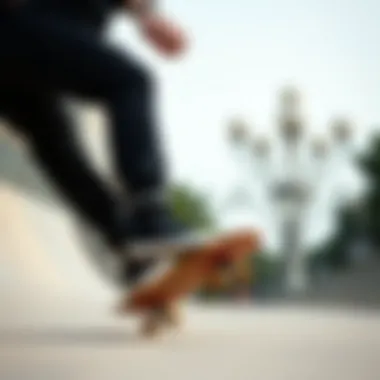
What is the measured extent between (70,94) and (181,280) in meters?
0.28

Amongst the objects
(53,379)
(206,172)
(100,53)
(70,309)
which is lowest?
(53,379)

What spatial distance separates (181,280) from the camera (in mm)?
1131

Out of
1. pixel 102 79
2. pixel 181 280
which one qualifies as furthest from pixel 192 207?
→ pixel 102 79

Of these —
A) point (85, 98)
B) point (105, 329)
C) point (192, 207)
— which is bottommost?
point (105, 329)

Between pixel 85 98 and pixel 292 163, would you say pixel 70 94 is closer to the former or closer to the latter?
pixel 85 98

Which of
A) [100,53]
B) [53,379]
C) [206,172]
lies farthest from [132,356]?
[100,53]

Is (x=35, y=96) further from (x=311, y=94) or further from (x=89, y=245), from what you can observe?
(x=311, y=94)

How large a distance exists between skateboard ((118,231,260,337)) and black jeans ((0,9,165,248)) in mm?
82

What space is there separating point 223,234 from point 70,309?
0.72 feet

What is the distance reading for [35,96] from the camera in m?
1.15

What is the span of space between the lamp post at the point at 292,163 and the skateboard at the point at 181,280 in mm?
66

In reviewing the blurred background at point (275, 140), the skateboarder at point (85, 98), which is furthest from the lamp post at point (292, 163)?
the skateboarder at point (85, 98)

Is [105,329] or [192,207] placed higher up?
[192,207]

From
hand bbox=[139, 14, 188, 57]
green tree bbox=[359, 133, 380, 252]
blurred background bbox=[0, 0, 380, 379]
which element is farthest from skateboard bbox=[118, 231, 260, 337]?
hand bbox=[139, 14, 188, 57]
